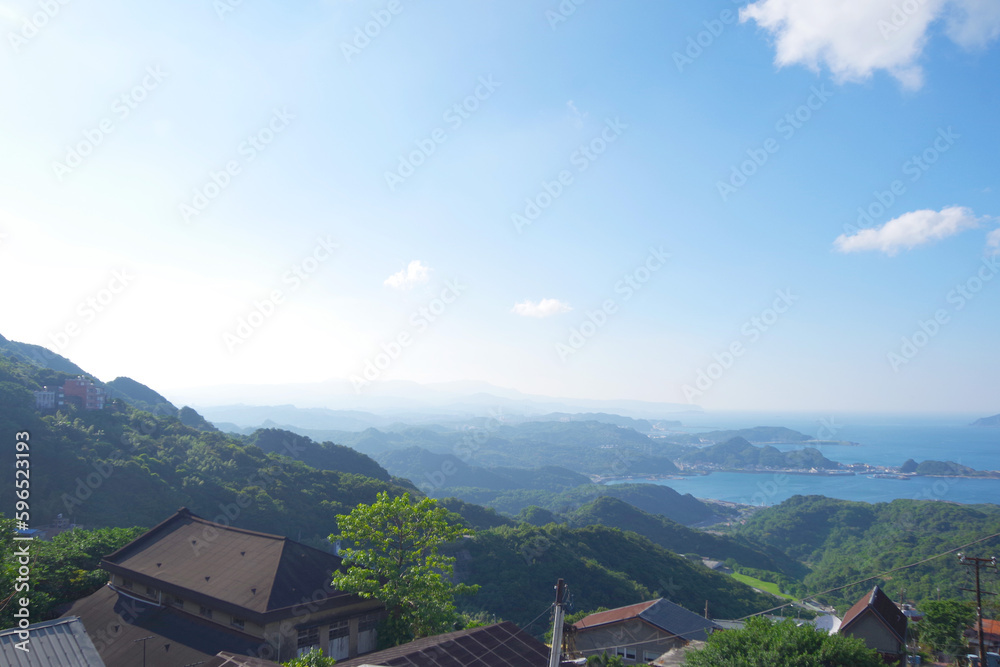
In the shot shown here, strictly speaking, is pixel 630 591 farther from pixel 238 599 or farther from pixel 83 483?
pixel 83 483

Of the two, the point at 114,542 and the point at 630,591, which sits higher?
the point at 114,542

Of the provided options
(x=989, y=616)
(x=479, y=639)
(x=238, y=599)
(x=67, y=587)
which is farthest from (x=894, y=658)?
(x=67, y=587)

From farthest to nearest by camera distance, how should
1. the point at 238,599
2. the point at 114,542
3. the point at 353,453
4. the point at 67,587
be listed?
the point at 353,453 → the point at 114,542 → the point at 67,587 → the point at 238,599

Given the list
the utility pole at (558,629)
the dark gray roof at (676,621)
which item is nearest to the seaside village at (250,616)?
the dark gray roof at (676,621)

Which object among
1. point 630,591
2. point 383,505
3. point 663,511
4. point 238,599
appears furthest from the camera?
point 663,511

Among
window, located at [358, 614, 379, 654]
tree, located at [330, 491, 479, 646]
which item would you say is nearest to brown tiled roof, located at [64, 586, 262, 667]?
window, located at [358, 614, 379, 654]

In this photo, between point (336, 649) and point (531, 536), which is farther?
point (531, 536)

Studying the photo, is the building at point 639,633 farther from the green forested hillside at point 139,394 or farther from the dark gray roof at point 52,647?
the green forested hillside at point 139,394
